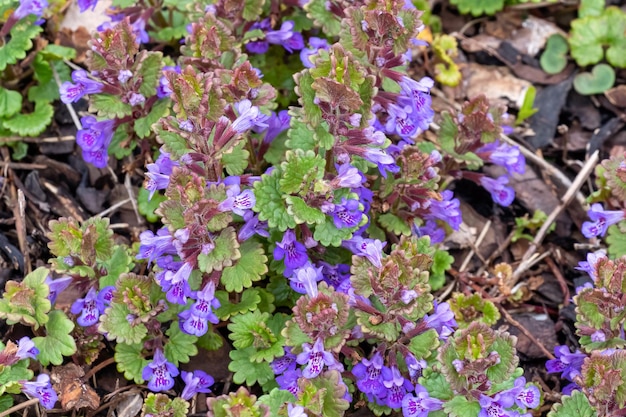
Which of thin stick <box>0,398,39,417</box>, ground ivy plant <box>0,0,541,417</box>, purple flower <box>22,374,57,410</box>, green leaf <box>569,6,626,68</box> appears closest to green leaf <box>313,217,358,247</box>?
ground ivy plant <box>0,0,541,417</box>

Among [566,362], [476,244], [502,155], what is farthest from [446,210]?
[566,362]

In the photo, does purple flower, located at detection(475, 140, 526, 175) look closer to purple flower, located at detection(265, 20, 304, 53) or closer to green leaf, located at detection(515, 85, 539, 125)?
green leaf, located at detection(515, 85, 539, 125)

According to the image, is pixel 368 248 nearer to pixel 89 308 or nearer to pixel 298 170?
pixel 298 170

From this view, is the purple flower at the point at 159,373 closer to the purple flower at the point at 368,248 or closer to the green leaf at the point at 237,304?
the green leaf at the point at 237,304

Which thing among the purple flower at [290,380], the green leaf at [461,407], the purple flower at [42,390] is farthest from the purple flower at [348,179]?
the purple flower at [42,390]

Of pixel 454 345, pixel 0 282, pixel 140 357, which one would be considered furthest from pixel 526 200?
pixel 0 282

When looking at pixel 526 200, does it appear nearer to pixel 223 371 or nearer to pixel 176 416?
pixel 223 371
